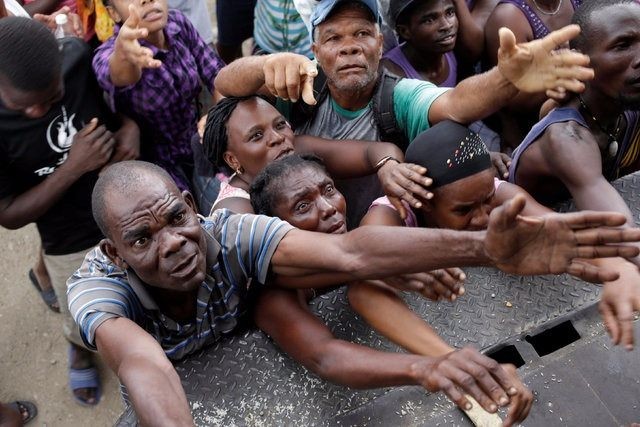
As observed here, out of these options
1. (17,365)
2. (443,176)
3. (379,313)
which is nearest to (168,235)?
(379,313)

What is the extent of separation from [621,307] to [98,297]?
62.9 inches

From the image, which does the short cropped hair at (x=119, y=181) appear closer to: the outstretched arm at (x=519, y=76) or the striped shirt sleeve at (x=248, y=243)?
the striped shirt sleeve at (x=248, y=243)

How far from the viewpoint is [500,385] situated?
175 cm

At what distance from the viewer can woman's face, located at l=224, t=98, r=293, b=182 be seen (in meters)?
2.84

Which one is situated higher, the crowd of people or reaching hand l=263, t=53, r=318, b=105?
reaching hand l=263, t=53, r=318, b=105

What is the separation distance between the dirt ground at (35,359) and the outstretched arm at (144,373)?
190cm

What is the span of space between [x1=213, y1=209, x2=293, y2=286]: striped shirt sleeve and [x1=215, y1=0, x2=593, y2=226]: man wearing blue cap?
1.76 ft

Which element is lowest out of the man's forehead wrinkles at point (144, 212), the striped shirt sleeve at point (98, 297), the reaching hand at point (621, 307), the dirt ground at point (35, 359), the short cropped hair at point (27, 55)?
the dirt ground at point (35, 359)

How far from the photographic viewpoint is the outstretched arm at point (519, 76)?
2.08 metres

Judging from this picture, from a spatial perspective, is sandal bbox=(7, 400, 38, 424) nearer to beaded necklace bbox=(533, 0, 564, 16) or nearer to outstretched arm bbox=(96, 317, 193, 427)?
outstretched arm bbox=(96, 317, 193, 427)

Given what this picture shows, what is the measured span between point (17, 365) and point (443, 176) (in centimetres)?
296

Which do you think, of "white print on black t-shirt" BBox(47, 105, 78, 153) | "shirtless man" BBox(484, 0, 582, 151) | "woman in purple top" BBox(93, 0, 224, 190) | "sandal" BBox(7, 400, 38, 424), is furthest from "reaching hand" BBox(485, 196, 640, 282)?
"sandal" BBox(7, 400, 38, 424)

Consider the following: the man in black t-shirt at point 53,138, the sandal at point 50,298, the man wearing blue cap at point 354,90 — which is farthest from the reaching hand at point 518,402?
the sandal at point 50,298

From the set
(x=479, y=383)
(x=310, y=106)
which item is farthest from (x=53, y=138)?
(x=479, y=383)
